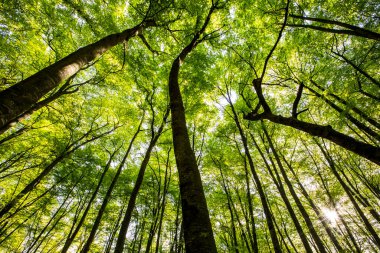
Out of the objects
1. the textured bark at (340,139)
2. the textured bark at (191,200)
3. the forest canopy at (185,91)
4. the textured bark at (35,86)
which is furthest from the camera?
the forest canopy at (185,91)

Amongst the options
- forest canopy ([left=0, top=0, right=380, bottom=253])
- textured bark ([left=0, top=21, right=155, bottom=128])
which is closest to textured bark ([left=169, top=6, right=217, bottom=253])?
forest canopy ([left=0, top=0, right=380, bottom=253])

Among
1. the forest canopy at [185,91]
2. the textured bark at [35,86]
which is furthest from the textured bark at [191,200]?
the textured bark at [35,86]

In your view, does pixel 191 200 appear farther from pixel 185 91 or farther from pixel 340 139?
pixel 185 91

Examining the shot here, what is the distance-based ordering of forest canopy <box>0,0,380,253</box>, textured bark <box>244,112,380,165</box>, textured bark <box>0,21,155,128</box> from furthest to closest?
1. forest canopy <box>0,0,380,253</box>
2. textured bark <box>244,112,380,165</box>
3. textured bark <box>0,21,155,128</box>

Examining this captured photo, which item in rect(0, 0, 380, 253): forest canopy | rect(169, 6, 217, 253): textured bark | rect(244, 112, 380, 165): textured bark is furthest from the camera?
rect(0, 0, 380, 253): forest canopy

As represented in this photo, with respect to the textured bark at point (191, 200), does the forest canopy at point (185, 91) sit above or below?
above

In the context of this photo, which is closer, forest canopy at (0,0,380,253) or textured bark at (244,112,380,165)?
textured bark at (244,112,380,165)

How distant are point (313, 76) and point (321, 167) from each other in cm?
944

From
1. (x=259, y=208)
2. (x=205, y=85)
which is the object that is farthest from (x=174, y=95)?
(x=259, y=208)

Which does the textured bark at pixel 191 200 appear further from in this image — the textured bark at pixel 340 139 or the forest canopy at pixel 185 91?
the textured bark at pixel 340 139

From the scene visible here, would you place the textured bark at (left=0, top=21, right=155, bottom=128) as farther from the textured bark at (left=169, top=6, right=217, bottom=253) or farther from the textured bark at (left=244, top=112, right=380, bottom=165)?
the textured bark at (left=244, top=112, right=380, bottom=165)

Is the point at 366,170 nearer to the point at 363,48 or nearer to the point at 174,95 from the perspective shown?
the point at 363,48

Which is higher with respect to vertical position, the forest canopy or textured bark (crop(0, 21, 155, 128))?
the forest canopy

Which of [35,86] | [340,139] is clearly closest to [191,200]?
[340,139]
